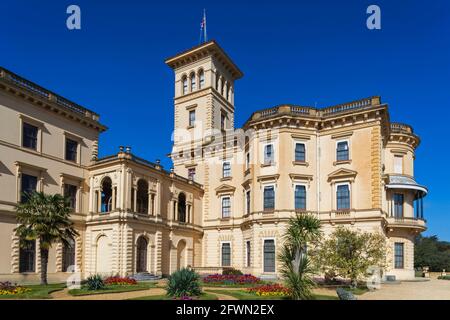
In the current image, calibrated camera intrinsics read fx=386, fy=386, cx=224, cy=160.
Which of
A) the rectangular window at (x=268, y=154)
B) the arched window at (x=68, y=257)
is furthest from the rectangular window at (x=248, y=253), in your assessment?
the arched window at (x=68, y=257)

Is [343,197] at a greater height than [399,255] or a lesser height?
greater

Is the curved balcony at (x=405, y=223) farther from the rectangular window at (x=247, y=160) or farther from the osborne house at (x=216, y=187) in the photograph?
the rectangular window at (x=247, y=160)

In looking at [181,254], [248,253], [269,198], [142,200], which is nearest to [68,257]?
[142,200]

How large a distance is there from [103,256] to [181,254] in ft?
29.4

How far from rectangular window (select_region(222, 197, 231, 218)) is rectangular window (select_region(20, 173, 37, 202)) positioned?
59.1ft

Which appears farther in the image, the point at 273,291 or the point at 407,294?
the point at 407,294

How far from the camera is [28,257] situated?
27.1 m

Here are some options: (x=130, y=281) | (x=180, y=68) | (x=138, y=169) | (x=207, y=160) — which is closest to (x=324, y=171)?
(x=207, y=160)

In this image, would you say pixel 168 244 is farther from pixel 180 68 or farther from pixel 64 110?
pixel 180 68

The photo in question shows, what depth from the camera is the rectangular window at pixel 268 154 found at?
34022mm

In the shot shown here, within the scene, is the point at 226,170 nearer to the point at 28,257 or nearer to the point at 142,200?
the point at 142,200

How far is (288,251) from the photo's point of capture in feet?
55.5

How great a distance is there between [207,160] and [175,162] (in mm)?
5236

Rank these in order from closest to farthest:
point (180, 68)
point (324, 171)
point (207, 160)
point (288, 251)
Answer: point (288, 251) < point (324, 171) < point (207, 160) < point (180, 68)
